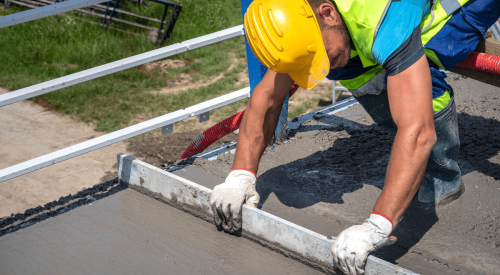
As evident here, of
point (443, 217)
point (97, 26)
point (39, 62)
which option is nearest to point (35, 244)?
point (443, 217)

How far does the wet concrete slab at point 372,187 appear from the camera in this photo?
230 cm

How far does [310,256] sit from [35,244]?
1358 mm

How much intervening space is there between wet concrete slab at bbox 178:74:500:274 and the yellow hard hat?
0.93 metres

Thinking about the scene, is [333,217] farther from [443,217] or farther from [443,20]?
[443,20]

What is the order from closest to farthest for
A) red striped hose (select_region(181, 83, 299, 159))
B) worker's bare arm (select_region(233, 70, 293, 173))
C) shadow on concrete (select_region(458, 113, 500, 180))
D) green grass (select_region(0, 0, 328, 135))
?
worker's bare arm (select_region(233, 70, 293, 173)), shadow on concrete (select_region(458, 113, 500, 180)), red striped hose (select_region(181, 83, 299, 159)), green grass (select_region(0, 0, 328, 135))

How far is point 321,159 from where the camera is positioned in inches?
128

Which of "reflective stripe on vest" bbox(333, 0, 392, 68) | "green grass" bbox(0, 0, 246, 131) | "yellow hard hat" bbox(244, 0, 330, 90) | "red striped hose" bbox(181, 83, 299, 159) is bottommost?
"green grass" bbox(0, 0, 246, 131)

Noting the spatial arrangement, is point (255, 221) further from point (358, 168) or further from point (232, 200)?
point (358, 168)

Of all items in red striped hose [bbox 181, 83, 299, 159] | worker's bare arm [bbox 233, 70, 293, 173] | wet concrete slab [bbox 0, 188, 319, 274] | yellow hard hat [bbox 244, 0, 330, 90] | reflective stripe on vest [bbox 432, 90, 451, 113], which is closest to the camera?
yellow hard hat [bbox 244, 0, 330, 90]

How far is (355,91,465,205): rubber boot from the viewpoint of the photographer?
2469 mm

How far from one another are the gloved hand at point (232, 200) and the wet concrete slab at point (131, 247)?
83 mm

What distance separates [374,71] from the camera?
2377 millimetres

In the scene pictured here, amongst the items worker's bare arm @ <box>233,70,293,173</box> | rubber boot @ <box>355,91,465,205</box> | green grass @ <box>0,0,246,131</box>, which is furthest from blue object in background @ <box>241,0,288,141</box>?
green grass @ <box>0,0,246,131</box>

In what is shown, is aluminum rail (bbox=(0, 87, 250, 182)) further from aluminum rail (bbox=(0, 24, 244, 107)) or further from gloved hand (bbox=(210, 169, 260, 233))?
gloved hand (bbox=(210, 169, 260, 233))
